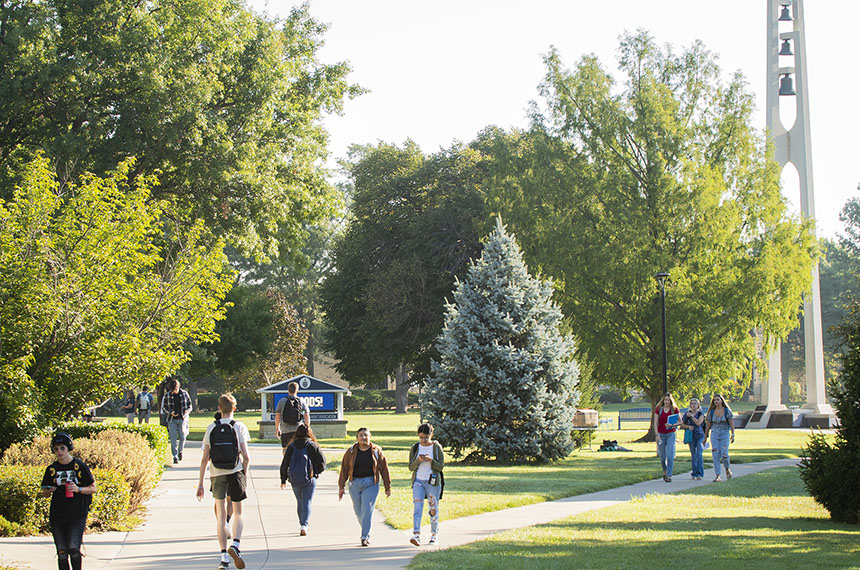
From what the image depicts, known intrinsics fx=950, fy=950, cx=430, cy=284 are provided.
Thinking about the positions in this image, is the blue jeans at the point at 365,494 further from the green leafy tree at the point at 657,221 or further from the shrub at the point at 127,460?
the green leafy tree at the point at 657,221

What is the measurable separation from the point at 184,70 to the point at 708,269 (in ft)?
60.8

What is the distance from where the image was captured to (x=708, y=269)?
108 ft

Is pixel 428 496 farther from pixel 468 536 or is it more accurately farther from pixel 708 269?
pixel 708 269

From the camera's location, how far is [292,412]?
52.2 ft

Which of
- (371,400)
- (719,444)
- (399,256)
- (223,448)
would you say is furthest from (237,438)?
(371,400)

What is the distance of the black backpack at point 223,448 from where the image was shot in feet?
32.9

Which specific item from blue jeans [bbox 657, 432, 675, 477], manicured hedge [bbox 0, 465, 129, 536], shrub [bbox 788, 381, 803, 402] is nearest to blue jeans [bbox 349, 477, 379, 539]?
manicured hedge [bbox 0, 465, 129, 536]

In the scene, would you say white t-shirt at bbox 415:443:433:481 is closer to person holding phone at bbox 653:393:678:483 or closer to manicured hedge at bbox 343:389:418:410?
person holding phone at bbox 653:393:678:483

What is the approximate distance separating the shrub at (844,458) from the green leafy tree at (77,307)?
1107cm

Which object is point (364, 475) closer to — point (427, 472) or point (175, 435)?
point (427, 472)

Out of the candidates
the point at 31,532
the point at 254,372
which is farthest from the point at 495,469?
the point at 254,372

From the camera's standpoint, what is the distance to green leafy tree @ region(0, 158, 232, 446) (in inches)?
606

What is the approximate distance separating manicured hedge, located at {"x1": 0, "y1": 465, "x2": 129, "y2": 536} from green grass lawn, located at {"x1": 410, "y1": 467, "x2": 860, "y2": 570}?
4472 millimetres

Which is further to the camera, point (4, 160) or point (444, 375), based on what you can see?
point (4, 160)
